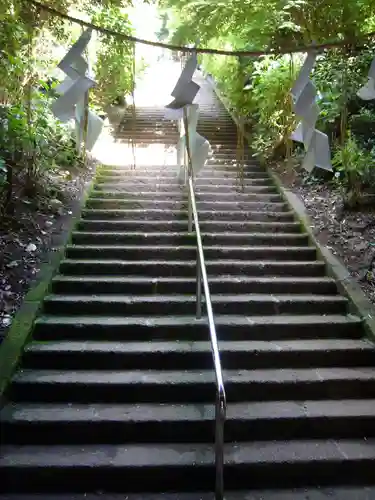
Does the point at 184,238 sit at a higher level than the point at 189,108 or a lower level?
lower

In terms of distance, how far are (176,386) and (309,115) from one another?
2.19 metres

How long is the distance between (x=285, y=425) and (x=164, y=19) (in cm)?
378

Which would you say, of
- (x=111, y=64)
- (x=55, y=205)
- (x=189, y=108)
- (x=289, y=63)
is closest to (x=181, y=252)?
(x=55, y=205)

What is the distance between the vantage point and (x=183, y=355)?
353 cm

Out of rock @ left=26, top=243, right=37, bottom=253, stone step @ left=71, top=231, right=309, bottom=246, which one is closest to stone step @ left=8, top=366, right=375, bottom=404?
rock @ left=26, top=243, right=37, bottom=253

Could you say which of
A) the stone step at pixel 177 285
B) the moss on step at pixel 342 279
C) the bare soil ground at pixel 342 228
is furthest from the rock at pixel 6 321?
the moss on step at pixel 342 279

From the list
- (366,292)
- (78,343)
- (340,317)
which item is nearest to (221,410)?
(78,343)

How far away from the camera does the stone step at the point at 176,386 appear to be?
3217 millimetres

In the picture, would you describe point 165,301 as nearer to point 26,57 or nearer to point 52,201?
point 52,201

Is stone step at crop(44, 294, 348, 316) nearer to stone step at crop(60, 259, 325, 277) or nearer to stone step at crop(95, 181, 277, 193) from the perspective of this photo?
stone step at crop(60, 259, 325, 277)

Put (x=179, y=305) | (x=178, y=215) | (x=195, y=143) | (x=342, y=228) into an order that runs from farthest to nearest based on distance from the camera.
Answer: (x=178, y=215) → (x=342, y=228) → (x=179, y=305) → (x=195, y=143)

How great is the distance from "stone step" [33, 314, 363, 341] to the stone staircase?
0.04ft

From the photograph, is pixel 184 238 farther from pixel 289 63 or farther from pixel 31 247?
pixel 289 63

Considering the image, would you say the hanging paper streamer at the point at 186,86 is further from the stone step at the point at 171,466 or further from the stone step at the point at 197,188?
the stone step at the point at 197,188
